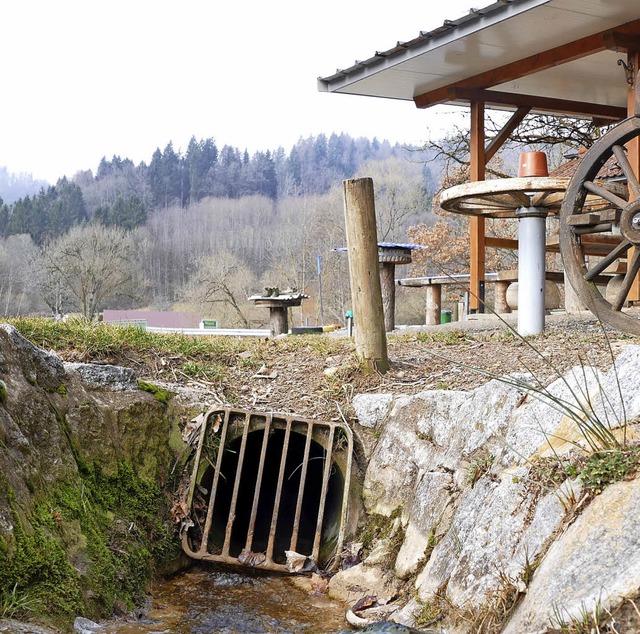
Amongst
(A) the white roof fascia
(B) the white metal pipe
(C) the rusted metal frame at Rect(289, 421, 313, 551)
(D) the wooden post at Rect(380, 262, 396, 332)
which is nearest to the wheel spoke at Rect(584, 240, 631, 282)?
(B) the white metal pipe

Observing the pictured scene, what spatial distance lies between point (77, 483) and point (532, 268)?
4228 millimetres

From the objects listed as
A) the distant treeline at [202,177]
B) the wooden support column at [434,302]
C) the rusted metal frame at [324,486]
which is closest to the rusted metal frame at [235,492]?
the rusted metal frame at [324,486]

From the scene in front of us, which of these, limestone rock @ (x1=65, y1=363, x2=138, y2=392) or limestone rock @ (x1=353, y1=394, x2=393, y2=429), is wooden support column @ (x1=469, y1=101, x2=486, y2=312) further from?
limestone rock @ (x1=65, y1=363, x2=138, y2=392)

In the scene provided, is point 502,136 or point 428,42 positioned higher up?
point 428,42

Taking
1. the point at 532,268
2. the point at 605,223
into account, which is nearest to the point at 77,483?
the point at 605,223

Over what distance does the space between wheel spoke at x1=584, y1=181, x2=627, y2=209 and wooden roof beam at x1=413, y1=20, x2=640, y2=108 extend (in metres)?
3.44

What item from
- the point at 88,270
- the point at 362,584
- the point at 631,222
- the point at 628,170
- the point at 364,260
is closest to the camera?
the point at 362,584

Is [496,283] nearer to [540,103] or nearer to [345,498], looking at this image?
[540,103]

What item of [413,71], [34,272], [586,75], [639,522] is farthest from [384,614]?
[34,272]

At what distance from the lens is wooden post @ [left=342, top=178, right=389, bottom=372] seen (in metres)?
5.58

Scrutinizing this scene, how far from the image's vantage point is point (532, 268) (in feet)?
21.8

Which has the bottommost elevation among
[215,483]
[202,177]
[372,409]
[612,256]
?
[215,483]

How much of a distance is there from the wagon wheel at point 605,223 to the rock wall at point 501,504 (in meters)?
0.86

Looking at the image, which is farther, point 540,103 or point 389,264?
point 540,103
